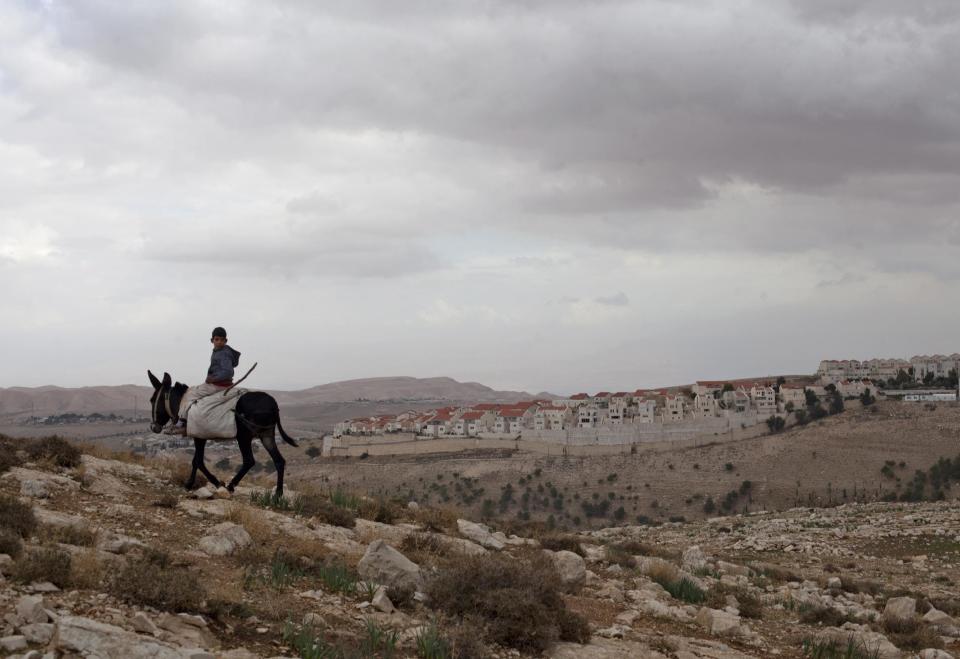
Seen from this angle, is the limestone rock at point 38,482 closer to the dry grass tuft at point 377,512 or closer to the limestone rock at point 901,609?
the dry grass tuft at point 377,512

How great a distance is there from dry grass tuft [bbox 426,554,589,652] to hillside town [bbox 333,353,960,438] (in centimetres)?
7604

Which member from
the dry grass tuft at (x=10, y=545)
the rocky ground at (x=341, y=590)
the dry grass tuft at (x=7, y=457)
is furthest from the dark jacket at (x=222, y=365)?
the dry grass tuft at (x=10, y=545)

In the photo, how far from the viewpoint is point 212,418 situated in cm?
1236

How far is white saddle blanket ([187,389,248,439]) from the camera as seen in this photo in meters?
12.3

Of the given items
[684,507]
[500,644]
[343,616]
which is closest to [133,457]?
[343,616]

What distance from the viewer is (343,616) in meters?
7.70

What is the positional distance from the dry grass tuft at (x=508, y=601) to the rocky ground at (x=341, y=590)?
0.07 ft

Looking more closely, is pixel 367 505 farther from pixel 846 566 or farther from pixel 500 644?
pixel 846 566

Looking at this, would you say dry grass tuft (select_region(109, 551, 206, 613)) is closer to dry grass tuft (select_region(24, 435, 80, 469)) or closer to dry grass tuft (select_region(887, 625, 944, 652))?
dry grass tuft (select_region(24, 435, 80, 469))

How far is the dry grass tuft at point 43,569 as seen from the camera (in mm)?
6559

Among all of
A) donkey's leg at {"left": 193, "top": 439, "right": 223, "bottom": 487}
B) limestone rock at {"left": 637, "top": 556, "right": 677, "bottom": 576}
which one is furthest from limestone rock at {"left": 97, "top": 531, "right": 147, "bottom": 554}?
limestone rock at {"left": 637, "top": 556, "right": 677, "bottom": 576}

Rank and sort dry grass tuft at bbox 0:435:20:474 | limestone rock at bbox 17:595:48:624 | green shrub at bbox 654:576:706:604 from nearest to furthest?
limestone rock at bbox 17:595:48:624, dry grass tuft at bbox 0:435:20:474, green shrub at bbox 654:576:706:604

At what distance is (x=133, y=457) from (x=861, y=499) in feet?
168

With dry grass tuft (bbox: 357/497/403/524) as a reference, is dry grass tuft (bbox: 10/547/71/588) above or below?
above
